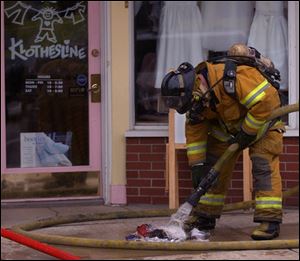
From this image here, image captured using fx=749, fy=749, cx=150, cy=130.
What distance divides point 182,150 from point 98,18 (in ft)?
5.31

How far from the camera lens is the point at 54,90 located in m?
7.70

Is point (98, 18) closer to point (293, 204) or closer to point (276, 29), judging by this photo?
point (276, 29)

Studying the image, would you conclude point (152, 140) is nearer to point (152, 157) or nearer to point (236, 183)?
point (152, 157)

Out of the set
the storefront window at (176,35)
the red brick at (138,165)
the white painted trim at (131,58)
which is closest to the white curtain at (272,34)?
the storefront window at (176,35)

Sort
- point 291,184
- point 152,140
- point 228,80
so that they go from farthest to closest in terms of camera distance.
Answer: point 152,140, point 291,184, point 228,80

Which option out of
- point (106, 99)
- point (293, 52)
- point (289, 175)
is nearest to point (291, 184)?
point (289, 175)

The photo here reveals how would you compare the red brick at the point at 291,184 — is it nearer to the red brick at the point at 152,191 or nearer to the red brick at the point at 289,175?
the red brick at the point at 289,175

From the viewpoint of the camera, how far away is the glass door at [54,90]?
7617 mm

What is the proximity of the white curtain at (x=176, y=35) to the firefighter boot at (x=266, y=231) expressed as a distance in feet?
8.05

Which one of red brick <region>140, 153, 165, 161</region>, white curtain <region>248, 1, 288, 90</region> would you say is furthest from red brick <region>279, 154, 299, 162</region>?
red brick <region>140, 153, 165, 161</region>

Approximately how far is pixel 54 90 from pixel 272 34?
2.31 metres

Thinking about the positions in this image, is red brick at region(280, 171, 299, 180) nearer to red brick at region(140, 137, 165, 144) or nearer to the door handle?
red brick at region(140, 137, 165, 144)

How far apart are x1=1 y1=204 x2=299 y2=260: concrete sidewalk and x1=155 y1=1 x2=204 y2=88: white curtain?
151 cm

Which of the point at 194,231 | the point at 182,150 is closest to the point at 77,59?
the point at 182,150
